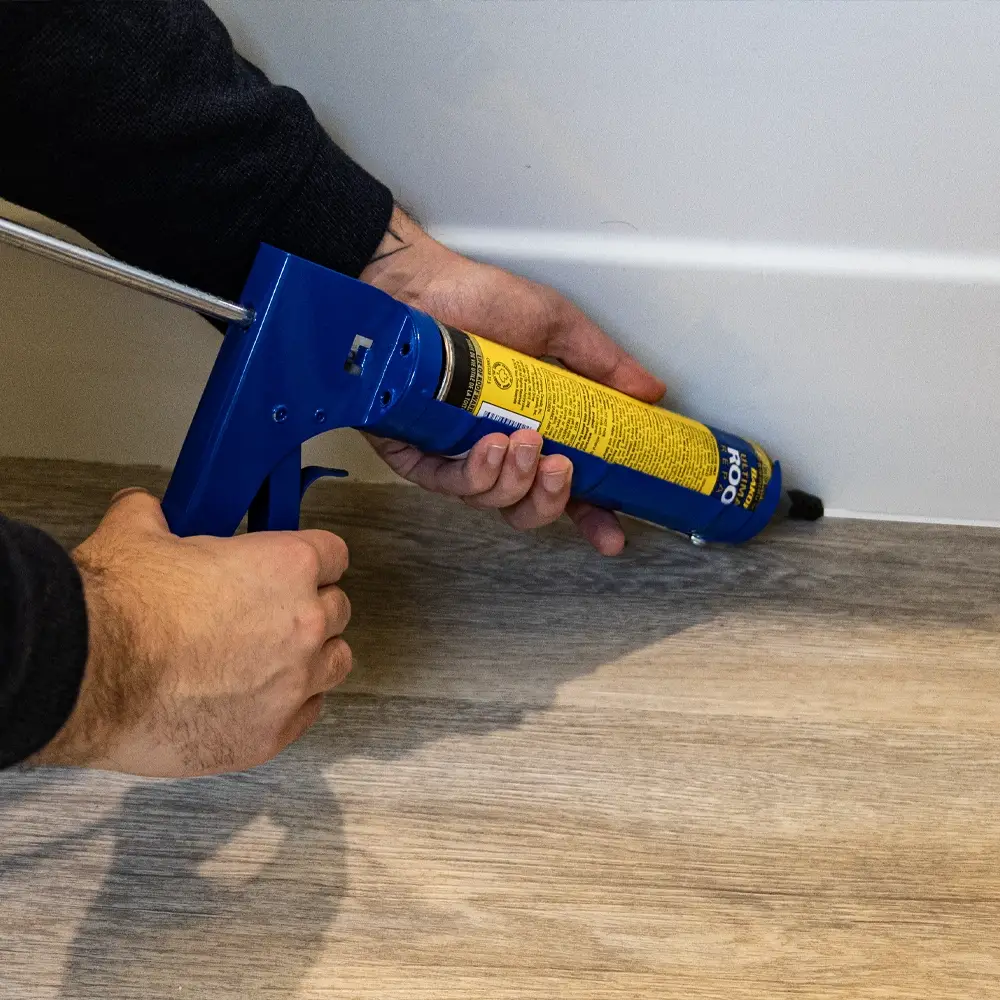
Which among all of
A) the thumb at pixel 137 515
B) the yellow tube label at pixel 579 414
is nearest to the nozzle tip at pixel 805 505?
the yellow tube label at pixel 579 414

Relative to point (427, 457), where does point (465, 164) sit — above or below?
above

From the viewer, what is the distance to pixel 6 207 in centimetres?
68

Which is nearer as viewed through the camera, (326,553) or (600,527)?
(326,553)

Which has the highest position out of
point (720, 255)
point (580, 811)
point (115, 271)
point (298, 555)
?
point (720, 255)

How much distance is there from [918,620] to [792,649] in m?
0.11

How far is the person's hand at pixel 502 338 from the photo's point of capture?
620mm

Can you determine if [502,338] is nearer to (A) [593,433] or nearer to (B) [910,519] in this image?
(A) [593,433]

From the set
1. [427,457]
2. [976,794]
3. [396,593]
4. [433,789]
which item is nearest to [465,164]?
[427,457]

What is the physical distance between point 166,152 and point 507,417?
261 mm

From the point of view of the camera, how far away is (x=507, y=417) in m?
0.60

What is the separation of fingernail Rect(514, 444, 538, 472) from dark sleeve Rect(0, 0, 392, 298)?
0.18 meters

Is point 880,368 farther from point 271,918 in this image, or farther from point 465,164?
point 271,918

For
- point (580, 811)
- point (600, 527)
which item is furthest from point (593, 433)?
point (580, 811)

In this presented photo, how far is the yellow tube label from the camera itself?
58 cm
